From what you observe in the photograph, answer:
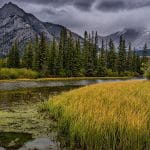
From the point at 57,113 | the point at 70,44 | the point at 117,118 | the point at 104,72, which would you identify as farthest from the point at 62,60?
the point at 117,118

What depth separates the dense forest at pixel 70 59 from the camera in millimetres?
84875

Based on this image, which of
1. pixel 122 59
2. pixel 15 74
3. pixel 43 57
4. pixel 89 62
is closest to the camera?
pixel 15 74

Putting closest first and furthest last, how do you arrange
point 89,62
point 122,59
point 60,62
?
point 60,62 < point 89,62 < point 122,59

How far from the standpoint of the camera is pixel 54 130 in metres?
14.9

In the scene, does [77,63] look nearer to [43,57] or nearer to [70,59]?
[70,59]

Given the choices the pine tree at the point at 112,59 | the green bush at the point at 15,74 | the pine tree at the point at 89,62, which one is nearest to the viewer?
the green bush at the point at 15,74

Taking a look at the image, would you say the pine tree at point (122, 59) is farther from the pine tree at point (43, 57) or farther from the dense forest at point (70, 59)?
Result: the pine tree at point (43, 57)

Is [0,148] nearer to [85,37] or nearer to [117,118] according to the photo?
[117,118]

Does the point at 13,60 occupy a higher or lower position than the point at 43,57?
lower

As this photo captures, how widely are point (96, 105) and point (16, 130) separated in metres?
3.71

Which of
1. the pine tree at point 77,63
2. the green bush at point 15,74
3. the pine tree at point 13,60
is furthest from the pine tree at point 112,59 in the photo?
the green bush at point 15,74

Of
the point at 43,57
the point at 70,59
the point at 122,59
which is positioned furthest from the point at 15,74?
the point at 122,59

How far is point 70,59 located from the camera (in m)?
91.2

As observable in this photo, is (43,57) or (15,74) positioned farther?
(43,57)
